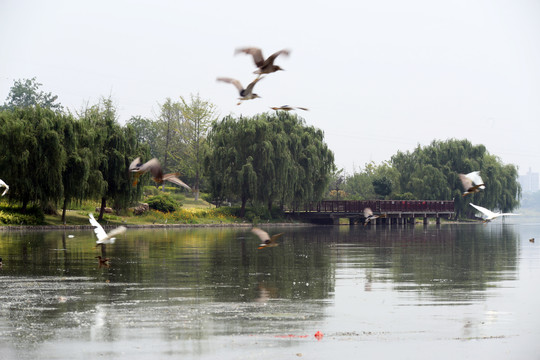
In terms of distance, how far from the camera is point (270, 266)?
23.5 meters

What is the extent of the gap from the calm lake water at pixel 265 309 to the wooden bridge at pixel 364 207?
Result: 175 feet

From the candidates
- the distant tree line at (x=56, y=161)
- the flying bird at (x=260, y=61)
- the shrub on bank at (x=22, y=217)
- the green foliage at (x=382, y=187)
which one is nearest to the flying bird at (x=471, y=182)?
the flying bird at (x=260, y=61)

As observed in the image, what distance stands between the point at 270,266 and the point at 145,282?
595cm

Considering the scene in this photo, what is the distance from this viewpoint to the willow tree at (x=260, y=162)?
70.9 metres

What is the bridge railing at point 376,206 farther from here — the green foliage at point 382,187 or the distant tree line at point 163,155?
the green foliage at point 382,187

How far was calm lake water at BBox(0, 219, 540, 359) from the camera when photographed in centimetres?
1060

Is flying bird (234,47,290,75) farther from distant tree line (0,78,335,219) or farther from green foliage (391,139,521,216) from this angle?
green foliage (391,139,521,216)

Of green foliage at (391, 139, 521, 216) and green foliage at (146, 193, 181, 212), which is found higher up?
green foliage at (391, 139, 521, 216)

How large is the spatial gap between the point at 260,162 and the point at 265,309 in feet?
188

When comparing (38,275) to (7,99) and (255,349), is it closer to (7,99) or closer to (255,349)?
(255,349)

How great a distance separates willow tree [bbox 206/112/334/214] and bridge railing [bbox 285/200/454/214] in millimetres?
4636

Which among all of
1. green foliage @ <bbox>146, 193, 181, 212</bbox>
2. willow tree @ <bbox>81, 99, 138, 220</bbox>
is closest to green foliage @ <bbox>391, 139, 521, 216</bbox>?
green foliage @ <bbox>146, 193, 181, 212</bbox>

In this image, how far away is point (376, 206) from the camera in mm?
81062

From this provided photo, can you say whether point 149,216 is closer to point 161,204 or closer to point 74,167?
point 161,204
